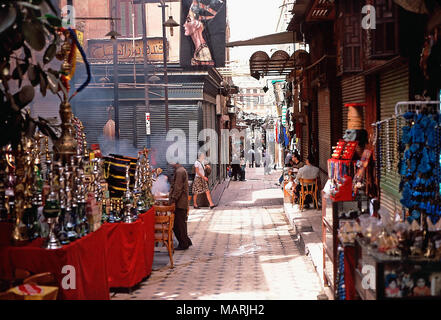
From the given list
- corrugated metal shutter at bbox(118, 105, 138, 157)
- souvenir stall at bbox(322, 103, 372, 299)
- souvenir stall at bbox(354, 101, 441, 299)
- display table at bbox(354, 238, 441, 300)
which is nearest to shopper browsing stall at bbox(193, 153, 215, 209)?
corrugated metal shutter at bbox(118, 105, 138, 157)

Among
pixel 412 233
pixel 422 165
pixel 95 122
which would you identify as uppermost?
pixel 95 122

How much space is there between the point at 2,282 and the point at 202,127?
59.0ft

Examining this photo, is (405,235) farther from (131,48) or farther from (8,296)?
(131,48)

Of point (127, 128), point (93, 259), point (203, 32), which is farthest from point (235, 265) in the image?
point (203, 32)

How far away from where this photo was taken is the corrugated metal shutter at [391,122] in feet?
26.4

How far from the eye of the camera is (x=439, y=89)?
709 cm

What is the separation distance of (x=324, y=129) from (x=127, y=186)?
953 cm

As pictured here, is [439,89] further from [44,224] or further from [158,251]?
[158,251]

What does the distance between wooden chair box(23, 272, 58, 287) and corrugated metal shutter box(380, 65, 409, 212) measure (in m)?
4.41

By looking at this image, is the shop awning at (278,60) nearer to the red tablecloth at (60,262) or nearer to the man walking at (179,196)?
the man walking at (179,196)

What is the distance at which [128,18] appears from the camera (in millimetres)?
27000

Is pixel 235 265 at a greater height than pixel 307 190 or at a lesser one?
lesser

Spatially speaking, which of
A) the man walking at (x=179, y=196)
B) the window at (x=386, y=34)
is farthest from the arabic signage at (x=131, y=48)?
the window at (x=386, y=34)
